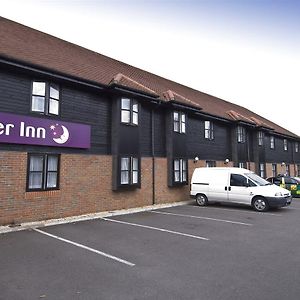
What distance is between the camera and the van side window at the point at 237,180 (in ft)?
45.3

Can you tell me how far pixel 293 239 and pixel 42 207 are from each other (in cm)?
830

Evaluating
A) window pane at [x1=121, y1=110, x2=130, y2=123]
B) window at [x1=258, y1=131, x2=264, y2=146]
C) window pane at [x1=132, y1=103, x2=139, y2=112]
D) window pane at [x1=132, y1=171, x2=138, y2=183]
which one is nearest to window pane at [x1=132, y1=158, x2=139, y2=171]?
window pane at [x1=132, y1=171, x2=138, y2=183]

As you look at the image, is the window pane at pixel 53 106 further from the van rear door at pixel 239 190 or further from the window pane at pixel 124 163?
the van rear door at pixel 239 190

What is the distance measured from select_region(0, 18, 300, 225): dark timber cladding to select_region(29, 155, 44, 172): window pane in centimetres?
4

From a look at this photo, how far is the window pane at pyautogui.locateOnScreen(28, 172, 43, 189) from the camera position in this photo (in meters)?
10.3

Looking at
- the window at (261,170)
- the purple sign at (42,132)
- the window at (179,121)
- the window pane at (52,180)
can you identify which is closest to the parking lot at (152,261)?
the window pane at (52,180)

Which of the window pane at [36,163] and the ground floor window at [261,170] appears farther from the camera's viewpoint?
the ground floor window at [261,170]

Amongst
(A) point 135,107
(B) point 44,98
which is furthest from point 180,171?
(B) point 44,98

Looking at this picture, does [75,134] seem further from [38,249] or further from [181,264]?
[181,264]

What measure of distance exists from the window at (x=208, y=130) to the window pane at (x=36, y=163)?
1233 cm

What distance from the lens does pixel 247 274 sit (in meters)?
5.27

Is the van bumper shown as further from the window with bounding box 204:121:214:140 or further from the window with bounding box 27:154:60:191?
the window with bounding box 27:154:60:191

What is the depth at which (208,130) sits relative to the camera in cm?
2033

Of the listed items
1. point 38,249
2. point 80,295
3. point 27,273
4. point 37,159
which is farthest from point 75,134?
point 80,295
